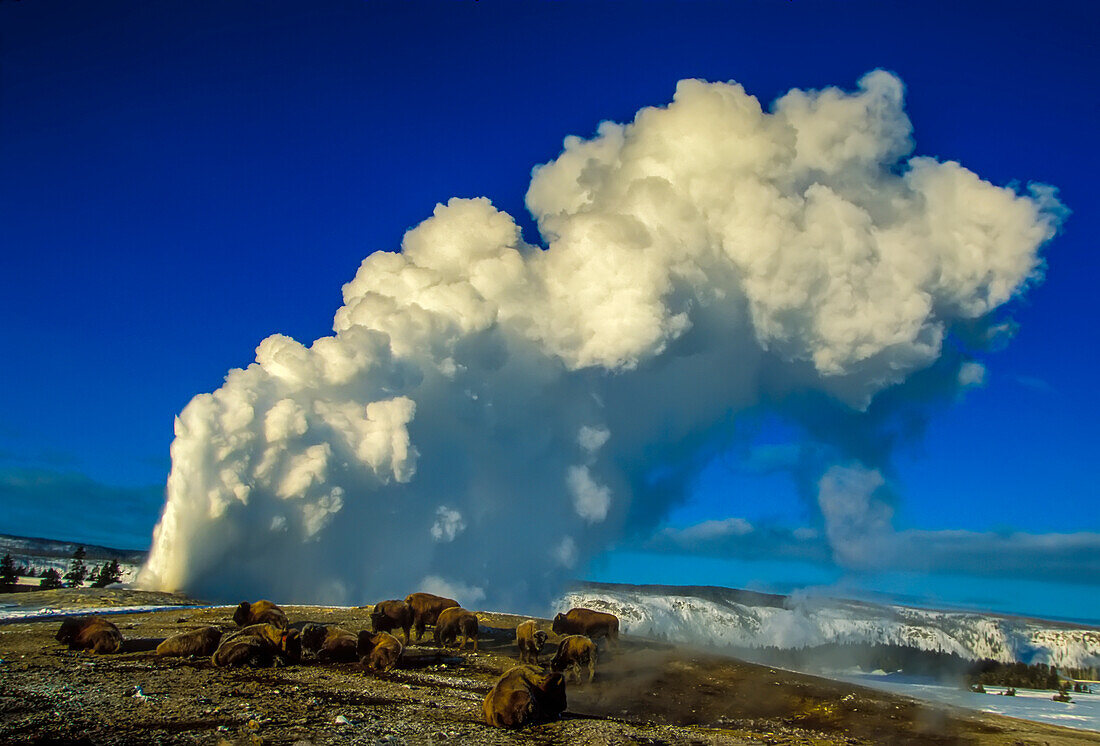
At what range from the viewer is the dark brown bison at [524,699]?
56.0ft

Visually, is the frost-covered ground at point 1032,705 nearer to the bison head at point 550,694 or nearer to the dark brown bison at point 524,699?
the bison head at point 550,694

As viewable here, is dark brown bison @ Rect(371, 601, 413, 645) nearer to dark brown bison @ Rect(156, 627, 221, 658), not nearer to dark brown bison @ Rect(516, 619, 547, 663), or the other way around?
dark brown bison @ Rect(516, 619, 547, 663)

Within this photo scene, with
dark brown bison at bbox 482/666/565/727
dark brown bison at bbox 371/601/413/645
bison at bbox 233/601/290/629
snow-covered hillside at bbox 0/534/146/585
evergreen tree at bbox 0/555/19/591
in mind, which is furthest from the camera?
snow-covered hillside at bbox 0/534/146/585

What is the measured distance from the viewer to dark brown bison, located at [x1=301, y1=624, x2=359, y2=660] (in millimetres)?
24812

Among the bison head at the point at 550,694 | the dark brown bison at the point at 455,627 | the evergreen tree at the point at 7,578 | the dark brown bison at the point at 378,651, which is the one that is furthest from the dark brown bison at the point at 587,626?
the evergreen tree at the point at 7,578

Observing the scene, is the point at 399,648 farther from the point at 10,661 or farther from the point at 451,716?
the point at 10,661

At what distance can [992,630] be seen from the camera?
90.8 meters

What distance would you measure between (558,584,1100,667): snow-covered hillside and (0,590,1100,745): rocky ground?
5362cm

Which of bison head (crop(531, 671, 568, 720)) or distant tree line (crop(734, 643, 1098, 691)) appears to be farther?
distant tree line (crop(734, 643, 1098, 691))

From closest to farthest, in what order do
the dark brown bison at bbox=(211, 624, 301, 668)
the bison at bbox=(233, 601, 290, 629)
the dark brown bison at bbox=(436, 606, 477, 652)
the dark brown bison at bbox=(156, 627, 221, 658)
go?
1. the dark brown bison at bbox=(211, 624, 301, 668)
2. the dark brown bison at bbox=(156, 627, 221, 658)
3. the dark brown bison at bbox=(436, 606, 477, 652)
4. the bison at bbox=(233, 601, 290, 629)

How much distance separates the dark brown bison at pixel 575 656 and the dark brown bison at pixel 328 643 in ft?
24.0

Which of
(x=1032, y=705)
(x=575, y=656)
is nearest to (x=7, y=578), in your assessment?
(x=575, y=656)

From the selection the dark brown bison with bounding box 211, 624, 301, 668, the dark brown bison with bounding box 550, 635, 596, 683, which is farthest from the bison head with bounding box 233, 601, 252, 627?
the dark brown bison with bounding box 550, 635, 596, 683

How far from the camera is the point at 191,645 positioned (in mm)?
23750
